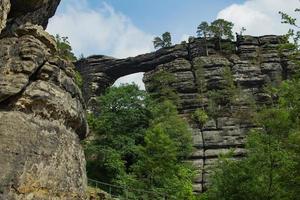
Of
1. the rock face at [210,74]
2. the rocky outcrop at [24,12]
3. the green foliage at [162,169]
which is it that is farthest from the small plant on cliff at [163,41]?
the rocky outcrop at [24,12]

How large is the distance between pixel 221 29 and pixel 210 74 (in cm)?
857

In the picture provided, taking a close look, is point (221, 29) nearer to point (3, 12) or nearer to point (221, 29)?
point (221, 29)

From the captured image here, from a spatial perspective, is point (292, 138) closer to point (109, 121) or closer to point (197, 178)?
point (197, 178)

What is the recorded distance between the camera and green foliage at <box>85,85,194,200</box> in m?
31.5

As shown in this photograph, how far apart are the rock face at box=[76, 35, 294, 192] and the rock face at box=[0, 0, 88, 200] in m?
31.2

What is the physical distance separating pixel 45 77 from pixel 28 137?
5.69 feet

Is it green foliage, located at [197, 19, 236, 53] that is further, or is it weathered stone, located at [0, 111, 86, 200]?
green foliage, located at [197, 19, 236, 53]

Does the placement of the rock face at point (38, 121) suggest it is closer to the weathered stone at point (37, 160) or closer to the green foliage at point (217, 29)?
the weathered stone at point (37, 160)

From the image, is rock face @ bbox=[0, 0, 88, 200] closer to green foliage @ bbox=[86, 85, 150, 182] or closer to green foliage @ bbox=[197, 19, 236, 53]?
green foliage @ bbox=[86, 85, 150, 182]

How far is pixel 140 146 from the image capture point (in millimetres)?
35656

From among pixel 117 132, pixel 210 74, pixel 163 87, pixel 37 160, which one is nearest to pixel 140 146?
pixel 117 132

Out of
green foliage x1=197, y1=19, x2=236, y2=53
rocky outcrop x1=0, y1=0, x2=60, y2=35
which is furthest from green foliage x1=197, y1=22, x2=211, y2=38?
rocky outcrop x1=0, y1=0, x2=60, y2=35

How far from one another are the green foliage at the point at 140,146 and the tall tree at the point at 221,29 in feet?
47.7

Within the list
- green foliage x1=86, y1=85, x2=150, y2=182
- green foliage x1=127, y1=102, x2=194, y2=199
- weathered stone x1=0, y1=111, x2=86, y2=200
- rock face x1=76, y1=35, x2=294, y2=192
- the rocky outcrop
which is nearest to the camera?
weathered stone x1=0, y1=111, x2=86, y2=200
